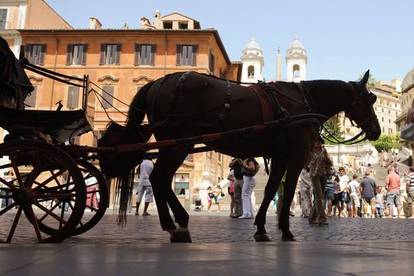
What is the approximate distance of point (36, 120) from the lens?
199 inches

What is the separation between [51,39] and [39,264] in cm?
3733

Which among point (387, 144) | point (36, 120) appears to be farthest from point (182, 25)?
point (387, 144)

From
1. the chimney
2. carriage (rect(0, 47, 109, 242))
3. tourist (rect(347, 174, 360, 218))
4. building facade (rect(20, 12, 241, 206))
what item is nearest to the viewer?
carriage (rect(0, 47, 109, 242))

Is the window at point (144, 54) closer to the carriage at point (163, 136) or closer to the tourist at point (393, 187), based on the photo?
the tourist at point (393, 187)

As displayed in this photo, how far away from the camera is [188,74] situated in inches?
212

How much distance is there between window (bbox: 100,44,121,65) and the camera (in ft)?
123

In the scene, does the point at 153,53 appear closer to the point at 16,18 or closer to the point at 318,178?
the point at 16,18

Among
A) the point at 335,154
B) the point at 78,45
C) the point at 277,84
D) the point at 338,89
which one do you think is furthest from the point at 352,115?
the point at 335,154

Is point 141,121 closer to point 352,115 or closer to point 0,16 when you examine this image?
point 352,115

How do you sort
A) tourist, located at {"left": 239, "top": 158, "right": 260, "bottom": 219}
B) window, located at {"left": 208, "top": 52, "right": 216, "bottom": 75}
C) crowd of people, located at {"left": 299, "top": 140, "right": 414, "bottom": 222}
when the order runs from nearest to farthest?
1. crowd of people, located at {"left": 299, "top": 140, "right": 414, "bottom": 222}
2. tourist, located at {"left": 239, "top": 158, "right": 260, "bottom": 219}
3. window, located at {"left": 208, "top": 52, "right": 216, "bottom": 75}

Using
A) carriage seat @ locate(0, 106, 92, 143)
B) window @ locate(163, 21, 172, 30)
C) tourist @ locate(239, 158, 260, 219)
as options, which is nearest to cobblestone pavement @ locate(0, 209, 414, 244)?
carriage seat @ locate(0, 106, 92, 143)

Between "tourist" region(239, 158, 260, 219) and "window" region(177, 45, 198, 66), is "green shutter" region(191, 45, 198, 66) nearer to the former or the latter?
"window" region(177, 45, 198, 66)

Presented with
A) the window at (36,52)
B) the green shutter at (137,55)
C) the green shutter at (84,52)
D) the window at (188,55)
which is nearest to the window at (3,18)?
the window at (36,52)

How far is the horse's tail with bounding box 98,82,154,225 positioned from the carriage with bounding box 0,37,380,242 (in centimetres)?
1
